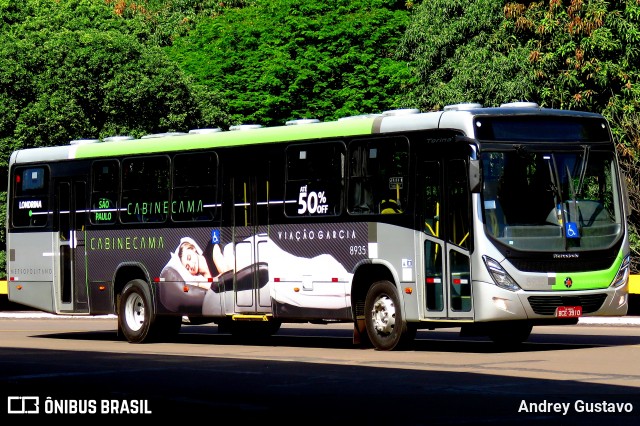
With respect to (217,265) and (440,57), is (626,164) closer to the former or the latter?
(440,57)

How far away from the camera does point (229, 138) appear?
24.4 m

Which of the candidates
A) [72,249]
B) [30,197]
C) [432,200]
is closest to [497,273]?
[432,200]

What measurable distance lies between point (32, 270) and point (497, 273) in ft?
35.2


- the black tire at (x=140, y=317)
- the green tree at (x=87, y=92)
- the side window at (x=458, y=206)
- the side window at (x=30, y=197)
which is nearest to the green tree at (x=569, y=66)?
the green tree at (x=87, y=92)

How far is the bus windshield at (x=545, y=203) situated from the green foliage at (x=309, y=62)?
46.0m

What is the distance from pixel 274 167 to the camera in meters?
23.3

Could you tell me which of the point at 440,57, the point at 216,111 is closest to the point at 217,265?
the point at 440,57

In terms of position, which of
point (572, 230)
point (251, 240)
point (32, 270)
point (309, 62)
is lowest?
point (32, 270)

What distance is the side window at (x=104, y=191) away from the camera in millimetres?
26281

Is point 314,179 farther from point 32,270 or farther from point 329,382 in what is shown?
point 32,270

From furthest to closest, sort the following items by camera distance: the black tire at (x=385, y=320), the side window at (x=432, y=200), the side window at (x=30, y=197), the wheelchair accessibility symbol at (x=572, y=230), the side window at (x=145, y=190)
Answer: the side window at (x=30, y=197)
the side window at (x=145, y=190)
the black tire at (x=385, y=320)
the side window at (x=432, y=200)
the wheelchair accessibility symbol at (x=572, y=230)

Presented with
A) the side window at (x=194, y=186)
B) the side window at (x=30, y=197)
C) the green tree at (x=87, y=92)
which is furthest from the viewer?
the green tree at (x=87, y=92)

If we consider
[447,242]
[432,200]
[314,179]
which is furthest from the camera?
[314,179]

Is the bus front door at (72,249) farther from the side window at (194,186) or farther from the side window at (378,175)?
the side window at (378,175)
